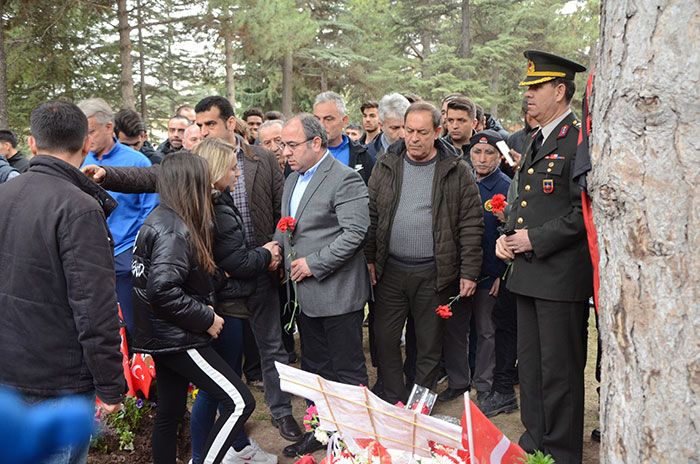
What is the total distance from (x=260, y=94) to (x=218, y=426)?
19786 millimetres

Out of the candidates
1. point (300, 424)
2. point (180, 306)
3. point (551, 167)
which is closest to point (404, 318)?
point (300, 424)

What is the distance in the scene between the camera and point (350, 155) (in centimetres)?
515

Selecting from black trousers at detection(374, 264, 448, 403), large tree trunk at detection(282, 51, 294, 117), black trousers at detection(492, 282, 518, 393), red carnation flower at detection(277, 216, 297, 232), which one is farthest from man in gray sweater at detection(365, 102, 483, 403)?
large tree trunk at detection(282, 51, 294, 117)

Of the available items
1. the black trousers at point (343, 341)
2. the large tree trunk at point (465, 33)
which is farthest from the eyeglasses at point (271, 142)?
the large tree trunk at point (465, 33)

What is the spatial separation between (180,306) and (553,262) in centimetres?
210

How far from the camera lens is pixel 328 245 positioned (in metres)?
3.80

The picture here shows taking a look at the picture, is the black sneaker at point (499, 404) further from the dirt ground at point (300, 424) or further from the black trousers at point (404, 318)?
the black trousers at point (404, 318)

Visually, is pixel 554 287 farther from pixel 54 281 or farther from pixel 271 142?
pixel 271 142

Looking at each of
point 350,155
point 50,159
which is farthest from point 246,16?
point 50,159

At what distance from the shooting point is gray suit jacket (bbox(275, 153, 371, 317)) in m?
3.76

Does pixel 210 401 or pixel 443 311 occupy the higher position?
pixel 443 311

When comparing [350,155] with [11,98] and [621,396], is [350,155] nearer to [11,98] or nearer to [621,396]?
[621,396]

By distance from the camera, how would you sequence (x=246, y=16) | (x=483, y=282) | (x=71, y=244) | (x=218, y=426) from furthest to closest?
(x=246, y=16) < (x=483, y=282) < (x=218, y=426) < (x=71, y=244)

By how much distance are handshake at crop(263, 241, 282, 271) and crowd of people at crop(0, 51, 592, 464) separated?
0.01 meters
